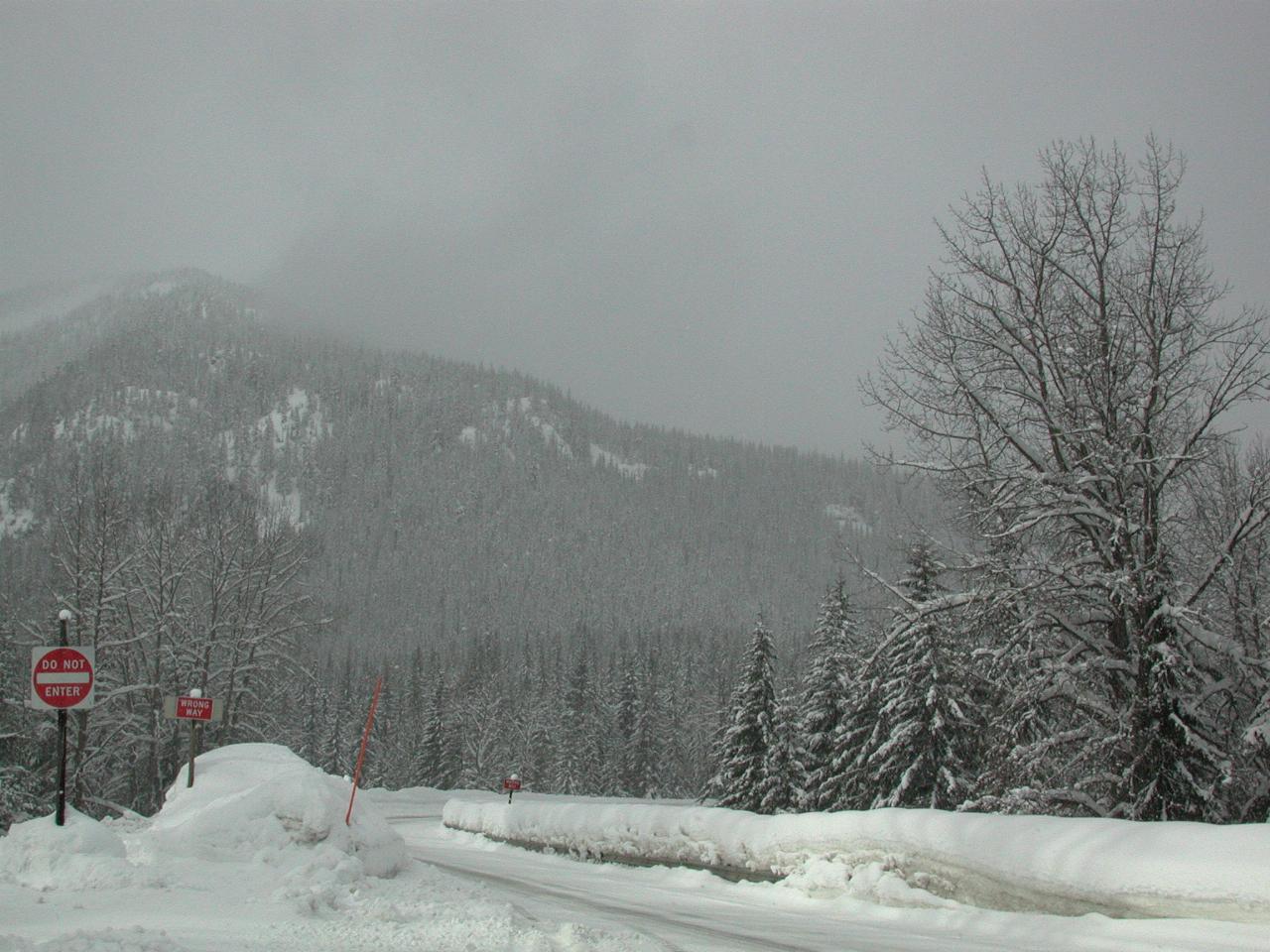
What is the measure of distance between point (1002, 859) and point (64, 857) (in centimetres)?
835

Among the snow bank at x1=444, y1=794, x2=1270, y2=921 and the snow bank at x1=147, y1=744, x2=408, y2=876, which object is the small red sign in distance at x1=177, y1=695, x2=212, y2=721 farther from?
the snow bank at x1=444, y1=794, x2=1270, y2=921

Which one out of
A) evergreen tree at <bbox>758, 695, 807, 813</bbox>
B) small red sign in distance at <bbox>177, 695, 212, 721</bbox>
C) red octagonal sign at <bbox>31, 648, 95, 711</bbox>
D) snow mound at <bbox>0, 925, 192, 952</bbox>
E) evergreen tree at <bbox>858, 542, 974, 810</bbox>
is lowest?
evergreen tree at <bbox>758, 695, 807, 813</bbox>

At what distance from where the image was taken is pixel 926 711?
25.9m

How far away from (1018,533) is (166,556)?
29715 millimetres

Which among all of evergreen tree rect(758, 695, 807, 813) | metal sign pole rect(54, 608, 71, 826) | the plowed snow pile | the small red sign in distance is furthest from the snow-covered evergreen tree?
metal sign pole rect(54, 608, 71, 826)

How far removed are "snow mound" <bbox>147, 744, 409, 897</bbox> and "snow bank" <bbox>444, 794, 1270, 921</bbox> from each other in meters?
4.11

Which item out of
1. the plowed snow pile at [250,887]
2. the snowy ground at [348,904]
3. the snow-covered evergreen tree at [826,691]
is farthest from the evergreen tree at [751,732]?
the plowed snow pile at [250,887]

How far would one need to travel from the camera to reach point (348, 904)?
Result: 838cm

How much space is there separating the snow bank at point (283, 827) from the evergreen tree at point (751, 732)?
1005 inches

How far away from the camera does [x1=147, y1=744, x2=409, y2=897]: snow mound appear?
9477 mm

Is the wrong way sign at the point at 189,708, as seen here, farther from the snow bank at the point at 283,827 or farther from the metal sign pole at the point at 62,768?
the snow bank at the point at 283,827

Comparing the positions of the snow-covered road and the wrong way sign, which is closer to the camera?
the snow-covered road

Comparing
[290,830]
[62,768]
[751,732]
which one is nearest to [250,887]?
[290,830]

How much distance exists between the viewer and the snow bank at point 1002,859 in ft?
21.5
